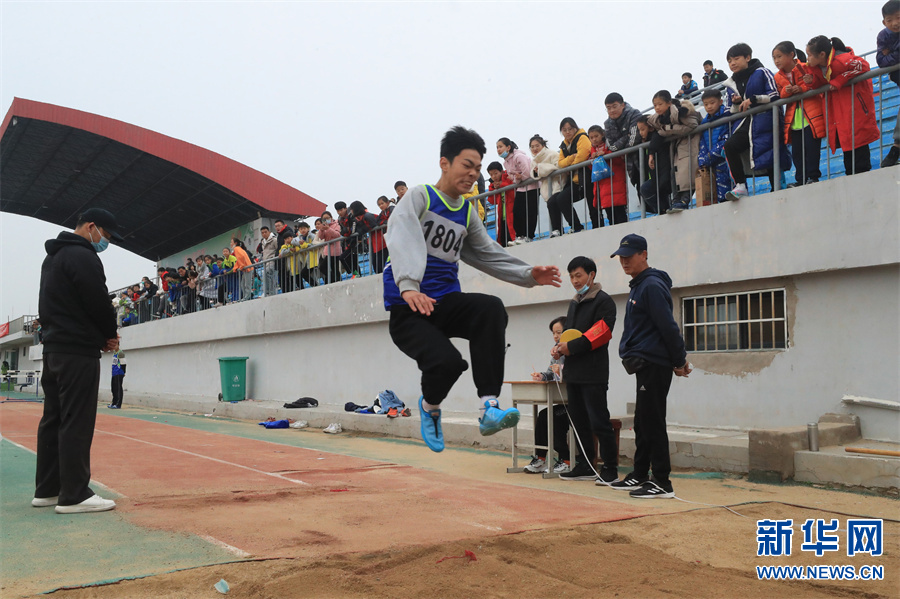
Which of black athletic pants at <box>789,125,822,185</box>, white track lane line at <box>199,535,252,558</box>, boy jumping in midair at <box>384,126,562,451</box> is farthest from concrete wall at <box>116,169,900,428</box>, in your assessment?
white track lane line at <box>199,535,252,558</box>

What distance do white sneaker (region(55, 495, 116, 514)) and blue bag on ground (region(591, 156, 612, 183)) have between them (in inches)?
309

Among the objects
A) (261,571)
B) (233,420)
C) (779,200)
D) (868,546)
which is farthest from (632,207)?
(233,420)

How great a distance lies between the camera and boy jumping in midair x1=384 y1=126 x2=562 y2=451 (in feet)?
14.5

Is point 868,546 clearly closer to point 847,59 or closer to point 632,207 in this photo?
point 847,59

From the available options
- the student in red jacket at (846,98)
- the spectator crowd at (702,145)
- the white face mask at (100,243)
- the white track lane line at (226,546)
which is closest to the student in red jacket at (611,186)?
the spectator crowd at (702,145)

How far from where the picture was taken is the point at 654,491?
6832 mm

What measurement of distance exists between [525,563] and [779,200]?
620cm

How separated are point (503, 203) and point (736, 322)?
16.5 feet

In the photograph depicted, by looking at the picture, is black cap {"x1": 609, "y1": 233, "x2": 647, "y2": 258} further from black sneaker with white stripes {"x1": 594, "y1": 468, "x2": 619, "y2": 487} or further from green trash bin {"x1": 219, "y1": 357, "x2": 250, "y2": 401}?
green trash bin {"x1": 219, "y1": 357, "x2": 250, "y2": 401}

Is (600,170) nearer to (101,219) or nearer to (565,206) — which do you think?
(565,206)

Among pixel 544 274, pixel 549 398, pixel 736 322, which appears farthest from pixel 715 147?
pixel 544 274

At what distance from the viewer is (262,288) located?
22.1 meters

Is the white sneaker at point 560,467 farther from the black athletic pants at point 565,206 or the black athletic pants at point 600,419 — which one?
the black athletic pants at point 565,206

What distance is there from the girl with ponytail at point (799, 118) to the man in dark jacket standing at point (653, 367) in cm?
282
